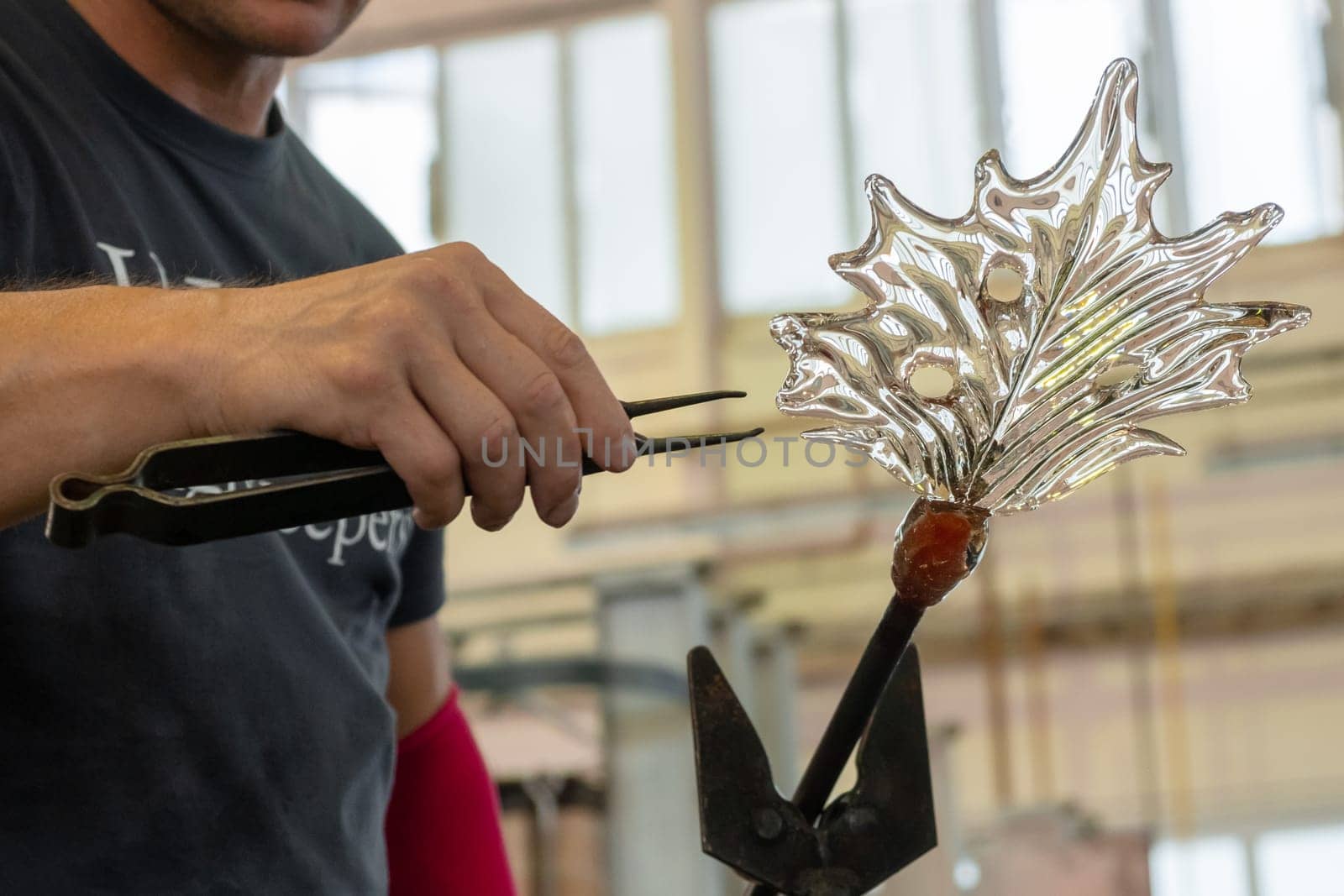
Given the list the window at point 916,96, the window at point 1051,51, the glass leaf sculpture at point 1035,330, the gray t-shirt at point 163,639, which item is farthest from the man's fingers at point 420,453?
the window at point 916,96

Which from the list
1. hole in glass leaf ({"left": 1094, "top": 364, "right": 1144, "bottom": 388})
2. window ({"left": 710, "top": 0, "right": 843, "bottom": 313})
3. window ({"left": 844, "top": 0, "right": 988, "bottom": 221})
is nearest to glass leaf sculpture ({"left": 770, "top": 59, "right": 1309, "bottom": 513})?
hole in glass leaf ({"left": 1094, "top": 364, "right": 1144, "bottom": 388})

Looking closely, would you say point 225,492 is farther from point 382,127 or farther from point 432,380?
point 382,127

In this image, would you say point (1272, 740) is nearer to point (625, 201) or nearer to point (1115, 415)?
point (625, 201)

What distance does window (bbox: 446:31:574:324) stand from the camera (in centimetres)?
340

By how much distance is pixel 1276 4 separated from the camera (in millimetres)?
3016

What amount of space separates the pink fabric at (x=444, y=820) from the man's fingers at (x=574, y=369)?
46cm

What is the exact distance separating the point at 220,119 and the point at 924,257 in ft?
1.52

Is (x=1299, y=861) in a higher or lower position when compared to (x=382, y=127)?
lower

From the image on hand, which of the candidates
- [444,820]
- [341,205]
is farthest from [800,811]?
[341,205]

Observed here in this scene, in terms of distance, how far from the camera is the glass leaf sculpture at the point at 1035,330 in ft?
1.44

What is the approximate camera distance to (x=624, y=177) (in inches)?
133

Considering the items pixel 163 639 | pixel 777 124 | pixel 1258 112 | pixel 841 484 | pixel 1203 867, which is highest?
pixel 777 124

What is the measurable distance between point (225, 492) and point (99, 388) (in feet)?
0.25

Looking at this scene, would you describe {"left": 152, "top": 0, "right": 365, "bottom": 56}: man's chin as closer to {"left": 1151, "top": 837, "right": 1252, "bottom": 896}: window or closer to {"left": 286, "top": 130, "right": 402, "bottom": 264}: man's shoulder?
{"left": 286, "top": 130, "right": 402, "bottom": 264}: man's shoulder
